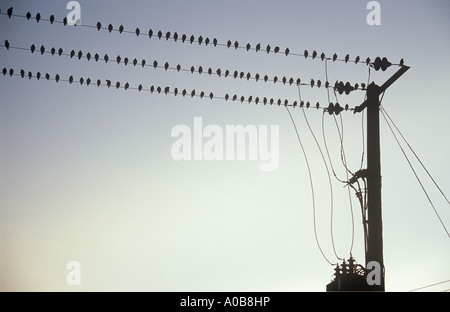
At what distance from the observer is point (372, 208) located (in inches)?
518

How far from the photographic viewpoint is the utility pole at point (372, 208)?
12.8 m

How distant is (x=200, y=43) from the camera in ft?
45.5

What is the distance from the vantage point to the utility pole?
12.8 m
